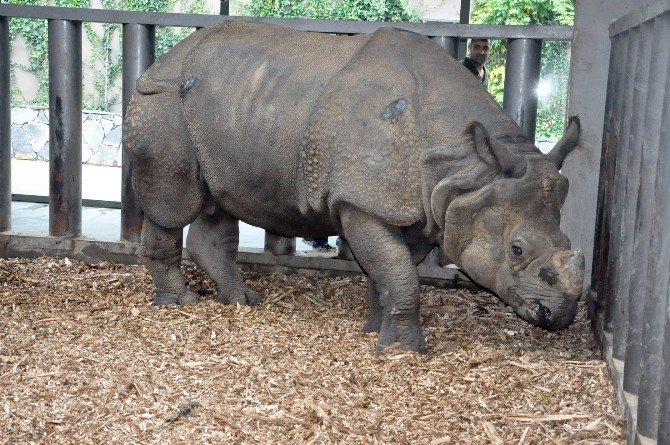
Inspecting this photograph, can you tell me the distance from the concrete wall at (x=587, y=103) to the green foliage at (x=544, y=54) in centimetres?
36

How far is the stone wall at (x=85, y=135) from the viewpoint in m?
15.7

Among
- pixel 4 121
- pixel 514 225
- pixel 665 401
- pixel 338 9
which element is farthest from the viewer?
pixel 338 9

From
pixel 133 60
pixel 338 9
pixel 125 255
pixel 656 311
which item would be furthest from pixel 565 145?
pixel 338 9

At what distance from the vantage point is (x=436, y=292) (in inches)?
260

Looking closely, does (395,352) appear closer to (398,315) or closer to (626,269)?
(398,315)

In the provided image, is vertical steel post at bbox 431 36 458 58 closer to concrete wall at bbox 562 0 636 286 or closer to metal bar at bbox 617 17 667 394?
concrete wall at bbox 562 0 636 286

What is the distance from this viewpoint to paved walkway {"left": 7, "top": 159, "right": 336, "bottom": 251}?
30.5 feet

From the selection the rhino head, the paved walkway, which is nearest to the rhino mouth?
the rhino head

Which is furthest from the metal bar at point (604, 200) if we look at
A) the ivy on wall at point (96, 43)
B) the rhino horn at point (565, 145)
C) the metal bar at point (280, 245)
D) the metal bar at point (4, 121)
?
the ivy on wall at point (96, 43)

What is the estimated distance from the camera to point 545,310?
15.2ft

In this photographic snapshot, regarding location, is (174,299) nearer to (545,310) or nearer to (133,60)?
(133,60)

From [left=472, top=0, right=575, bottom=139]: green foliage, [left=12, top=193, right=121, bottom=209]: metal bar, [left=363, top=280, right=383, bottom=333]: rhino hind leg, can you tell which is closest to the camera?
[left=363, top=280, right=383, bottom=333]: rhino hind leg

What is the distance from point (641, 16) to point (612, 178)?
3.94 feet

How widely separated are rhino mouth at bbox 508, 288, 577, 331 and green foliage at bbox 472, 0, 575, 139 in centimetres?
228
